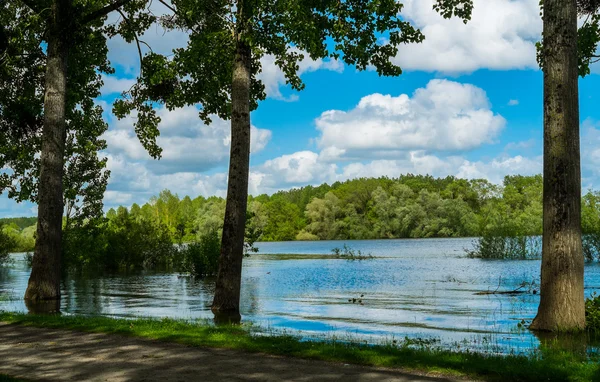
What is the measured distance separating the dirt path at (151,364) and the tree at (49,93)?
8981mm

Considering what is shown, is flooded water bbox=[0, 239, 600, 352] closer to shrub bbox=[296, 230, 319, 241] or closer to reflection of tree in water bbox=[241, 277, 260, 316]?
reflection of tree in water bbox=[241, 277, 260, 316]

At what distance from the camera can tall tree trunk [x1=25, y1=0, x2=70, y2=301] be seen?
19.2 meters

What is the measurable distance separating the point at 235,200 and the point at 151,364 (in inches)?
306

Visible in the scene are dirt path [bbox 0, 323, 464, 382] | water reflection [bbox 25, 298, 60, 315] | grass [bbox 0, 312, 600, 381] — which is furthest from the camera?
water reflection [bbox 25, 298, 60, 315]

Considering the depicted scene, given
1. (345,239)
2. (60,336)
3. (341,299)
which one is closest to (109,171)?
(341,299)

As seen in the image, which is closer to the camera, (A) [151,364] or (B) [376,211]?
(A) [151,364]

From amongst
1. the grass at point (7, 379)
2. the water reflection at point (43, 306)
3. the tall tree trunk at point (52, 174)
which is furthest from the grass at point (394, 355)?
the tall tree trunk at point (52, 174)

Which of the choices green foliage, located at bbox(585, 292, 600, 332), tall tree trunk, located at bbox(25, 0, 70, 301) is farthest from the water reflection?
green foliage, located at bbox(585, 292, 600, 332)

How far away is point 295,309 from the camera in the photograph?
21250 mm

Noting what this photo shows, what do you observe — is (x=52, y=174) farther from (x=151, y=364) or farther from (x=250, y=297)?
(x=151, y=364)

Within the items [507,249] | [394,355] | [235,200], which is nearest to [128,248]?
[507,249]

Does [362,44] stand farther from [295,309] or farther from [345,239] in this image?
[345,239]

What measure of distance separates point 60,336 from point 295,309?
10.8 meters

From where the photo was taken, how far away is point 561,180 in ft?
43.1
